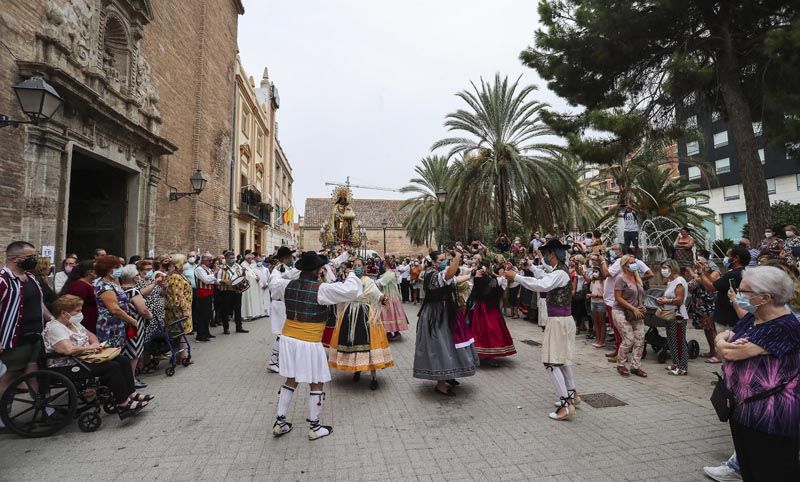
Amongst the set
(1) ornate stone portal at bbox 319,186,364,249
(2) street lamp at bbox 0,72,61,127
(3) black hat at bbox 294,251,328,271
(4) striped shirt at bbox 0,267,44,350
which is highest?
(2) street lamp at bbox 0,72,61,127

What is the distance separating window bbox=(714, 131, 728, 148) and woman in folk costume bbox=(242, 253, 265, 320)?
129 ft

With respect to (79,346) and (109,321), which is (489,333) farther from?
(79,346)

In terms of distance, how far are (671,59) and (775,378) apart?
815 centimetres

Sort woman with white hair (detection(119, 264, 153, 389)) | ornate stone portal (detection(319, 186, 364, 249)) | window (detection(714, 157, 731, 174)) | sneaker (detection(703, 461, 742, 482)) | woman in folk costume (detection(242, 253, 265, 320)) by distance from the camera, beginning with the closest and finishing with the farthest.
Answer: sneaker (detection(703, 461, 742, 482)) → woman with white hair (detection(119, 264, 153, 389)) → woman in folk costume (detection(242, 253, 265, 320)) → ornate stone portal (detection(319, 186, 364, 249)) → window (detection(714, 157, 731, 174))

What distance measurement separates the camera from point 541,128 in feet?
56.0

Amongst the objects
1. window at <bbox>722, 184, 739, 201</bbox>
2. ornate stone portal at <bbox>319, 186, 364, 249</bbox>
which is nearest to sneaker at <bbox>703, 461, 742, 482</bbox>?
ornate stone portal at <bbox>319, 186, 364, 249</bbox>

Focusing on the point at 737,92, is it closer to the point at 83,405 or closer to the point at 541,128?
the point at 541,128

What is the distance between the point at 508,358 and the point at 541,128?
12.4 metres

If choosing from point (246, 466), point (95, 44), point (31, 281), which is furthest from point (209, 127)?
point (246, 466)

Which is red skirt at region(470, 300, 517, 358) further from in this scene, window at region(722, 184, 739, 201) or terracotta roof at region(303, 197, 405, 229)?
terracotta roof at region(303, 197, 405, 229)

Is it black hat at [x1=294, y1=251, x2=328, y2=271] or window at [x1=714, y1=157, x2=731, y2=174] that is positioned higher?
window at [x1=714, y1=157, x2=731, y2=174]

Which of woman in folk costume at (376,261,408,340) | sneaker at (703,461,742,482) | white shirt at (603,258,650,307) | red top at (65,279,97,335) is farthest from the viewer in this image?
woman in folk costume at (376,261,408,340)

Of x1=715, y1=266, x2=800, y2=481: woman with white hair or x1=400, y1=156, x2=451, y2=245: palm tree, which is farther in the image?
x1=400, y1=156, x2=451, y2=245: palm tree

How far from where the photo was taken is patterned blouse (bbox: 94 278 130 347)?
16.2 feet
